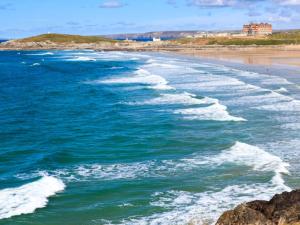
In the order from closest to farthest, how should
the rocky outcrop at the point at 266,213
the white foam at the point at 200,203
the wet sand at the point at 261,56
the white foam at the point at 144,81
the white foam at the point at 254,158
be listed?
the rocky outcrop at the point at 266,213
the white foam at the point at 200,203
the white foam at the point at 254,158
the white foam at the point at 144,81
the wet sand at the point at 261,56

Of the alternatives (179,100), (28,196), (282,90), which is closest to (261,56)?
(282,90)

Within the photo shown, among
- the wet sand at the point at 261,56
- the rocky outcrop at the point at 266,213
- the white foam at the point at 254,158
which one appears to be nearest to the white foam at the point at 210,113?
the white foam at the point at 254,158

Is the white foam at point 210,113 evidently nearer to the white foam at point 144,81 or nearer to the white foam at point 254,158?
the white foam at point 254,158

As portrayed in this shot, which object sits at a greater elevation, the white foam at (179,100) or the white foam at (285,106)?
the white foam at (179,100)

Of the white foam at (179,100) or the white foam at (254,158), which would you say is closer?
the white foam at (254,158)

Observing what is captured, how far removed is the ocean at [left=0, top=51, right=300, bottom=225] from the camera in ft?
56.5

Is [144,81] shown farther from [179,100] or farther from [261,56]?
[261,56]

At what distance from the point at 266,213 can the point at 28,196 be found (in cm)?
916

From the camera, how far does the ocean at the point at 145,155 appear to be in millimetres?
17234

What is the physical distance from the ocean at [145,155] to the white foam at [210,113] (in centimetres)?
7

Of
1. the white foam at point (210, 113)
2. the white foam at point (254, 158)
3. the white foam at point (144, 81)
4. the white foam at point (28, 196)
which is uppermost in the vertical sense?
the white foam at point (144, 81)

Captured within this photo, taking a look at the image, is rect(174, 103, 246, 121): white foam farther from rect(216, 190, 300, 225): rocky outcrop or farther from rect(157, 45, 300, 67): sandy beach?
rect(157, 45, 300, 67): sandy beach

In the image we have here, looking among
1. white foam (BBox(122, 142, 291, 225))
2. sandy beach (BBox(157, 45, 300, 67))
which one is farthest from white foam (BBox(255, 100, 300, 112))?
sandy beach (BBox(157, 45, 300, 67))

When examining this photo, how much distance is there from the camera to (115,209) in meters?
17.1
